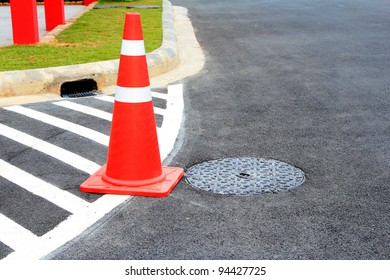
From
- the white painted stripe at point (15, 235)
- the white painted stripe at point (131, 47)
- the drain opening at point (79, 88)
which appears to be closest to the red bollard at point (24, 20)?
the drain opening at point (79, 88)

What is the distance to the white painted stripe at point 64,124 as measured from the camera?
5359 mm

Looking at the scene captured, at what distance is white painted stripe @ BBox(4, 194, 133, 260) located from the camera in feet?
10.9

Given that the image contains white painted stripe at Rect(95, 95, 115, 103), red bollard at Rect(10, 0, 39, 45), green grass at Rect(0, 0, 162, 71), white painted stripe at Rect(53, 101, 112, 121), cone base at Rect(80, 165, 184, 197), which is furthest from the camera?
red bollard at Rect(10, 0, 39, 45)

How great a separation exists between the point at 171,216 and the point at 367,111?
125 inches

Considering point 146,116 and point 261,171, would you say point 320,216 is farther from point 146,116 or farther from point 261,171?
point 146,116

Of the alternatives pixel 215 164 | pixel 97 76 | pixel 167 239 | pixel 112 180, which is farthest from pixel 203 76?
pixel 167 239

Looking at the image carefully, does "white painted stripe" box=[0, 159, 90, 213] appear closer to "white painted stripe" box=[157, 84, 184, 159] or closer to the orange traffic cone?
the orange traffic cone

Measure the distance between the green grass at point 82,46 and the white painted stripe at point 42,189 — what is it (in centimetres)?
307

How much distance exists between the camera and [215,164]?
15.5 ft

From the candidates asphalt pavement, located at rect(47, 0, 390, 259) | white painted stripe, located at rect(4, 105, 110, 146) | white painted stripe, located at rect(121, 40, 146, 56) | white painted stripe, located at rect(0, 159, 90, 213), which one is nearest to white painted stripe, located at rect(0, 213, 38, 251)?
asphalt pavement, located at rect(47, 0, 390, 259)

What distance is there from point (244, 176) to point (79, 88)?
3.31m

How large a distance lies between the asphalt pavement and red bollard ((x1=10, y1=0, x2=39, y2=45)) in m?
2.56

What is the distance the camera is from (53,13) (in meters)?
12.3

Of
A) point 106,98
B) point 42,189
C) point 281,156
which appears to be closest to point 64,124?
point 106,98
